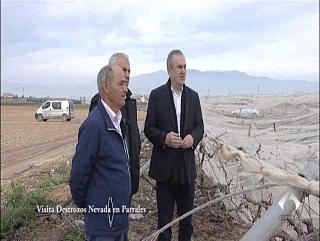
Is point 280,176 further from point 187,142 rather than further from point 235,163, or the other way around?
point 235,163

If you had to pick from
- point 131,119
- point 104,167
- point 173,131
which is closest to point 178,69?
point 173,131

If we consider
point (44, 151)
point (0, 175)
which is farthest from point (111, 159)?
point (44, 151)

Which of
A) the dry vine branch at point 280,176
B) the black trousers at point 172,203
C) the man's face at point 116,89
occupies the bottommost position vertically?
the black trousers at point 172,203

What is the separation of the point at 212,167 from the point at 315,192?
263cm

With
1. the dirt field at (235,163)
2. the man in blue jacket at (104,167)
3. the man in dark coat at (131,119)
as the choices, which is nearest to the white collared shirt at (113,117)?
the man in blue jacket at (104,167)

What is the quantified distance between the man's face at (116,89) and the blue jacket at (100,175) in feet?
0.25

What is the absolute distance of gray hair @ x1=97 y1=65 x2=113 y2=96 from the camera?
2.43m

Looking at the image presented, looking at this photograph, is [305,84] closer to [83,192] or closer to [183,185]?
[183,185]

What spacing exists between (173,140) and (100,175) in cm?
95

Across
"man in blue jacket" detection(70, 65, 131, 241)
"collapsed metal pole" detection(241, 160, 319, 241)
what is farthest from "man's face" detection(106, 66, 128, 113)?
"collapsed metal pole" detection(241, 160, 319, 241)

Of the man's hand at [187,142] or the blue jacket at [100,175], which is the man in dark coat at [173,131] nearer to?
the man's hand at [187,142]

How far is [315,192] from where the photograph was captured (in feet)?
5.94

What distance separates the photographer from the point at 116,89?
244 cm

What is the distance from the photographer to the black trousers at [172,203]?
342cm
